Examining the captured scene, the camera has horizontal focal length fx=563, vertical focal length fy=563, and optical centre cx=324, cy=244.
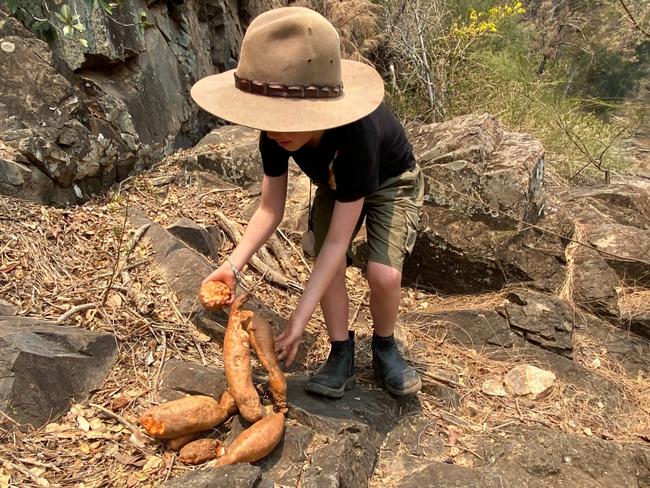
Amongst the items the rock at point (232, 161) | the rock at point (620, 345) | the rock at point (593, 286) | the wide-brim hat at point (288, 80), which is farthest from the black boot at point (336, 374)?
the rock at point (232, 161)

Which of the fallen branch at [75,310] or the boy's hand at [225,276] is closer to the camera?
the boy's hand at [225,276]

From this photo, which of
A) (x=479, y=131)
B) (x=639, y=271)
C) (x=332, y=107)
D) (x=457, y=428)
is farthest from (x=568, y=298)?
(x=332, y=107)

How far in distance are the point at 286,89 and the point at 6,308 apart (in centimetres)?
150

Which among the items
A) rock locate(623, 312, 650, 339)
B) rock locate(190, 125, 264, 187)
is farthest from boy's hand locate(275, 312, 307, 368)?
rock locate(623, 312, 650, 339)

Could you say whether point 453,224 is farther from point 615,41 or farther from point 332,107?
point 615,41

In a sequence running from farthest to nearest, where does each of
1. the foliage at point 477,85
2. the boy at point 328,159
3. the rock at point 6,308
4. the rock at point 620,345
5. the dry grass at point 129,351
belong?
the foliage at point 477,85 < the rock at point 620,345 < the rock at point 6,308 < the dry grass at point 129,351 < the boy at point 328,159

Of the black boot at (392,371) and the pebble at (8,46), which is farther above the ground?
the pebble at (8,46)

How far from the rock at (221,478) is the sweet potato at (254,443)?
0.06 meters

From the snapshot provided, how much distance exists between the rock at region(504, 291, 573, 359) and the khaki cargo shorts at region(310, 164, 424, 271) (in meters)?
1.33

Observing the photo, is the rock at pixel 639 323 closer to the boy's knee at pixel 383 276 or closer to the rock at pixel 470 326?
the rock at pixel 470 326

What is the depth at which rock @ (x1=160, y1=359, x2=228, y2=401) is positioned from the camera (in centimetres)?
215

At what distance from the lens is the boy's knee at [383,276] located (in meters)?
2.31

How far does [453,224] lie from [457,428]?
1.59 metres

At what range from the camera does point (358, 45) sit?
7.08m
